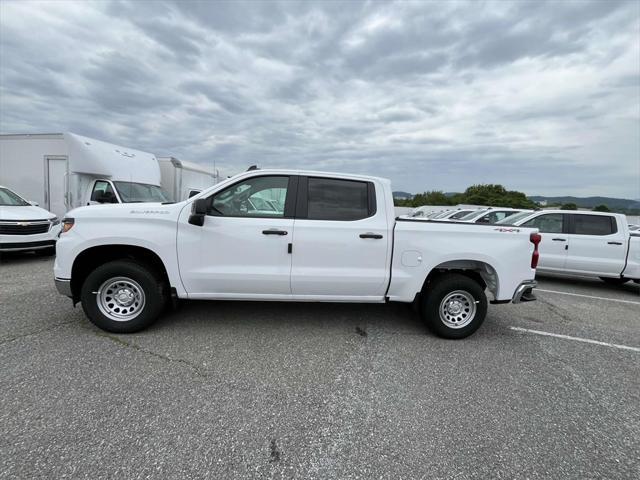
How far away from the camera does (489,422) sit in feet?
8.45

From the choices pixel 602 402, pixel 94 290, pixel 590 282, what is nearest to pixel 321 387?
pixel 602 402

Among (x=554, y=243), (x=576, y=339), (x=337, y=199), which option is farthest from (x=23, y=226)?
(x=554, y=243)

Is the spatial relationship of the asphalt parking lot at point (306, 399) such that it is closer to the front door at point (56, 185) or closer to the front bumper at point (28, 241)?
the front bumper at point (28, 241)

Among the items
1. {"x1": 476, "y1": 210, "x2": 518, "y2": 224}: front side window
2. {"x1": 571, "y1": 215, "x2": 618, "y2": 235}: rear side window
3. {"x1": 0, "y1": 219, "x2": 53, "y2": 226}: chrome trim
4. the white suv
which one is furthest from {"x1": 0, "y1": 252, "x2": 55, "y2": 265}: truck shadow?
{"x1": 571, "y1": 215, "x2": 618, "y2": 235}: rear side window

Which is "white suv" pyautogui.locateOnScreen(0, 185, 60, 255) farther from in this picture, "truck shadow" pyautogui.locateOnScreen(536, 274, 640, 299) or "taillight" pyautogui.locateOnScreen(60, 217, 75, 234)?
"truck shadow" pyautogui.locateOnScreen(536, 274, 640, 299)

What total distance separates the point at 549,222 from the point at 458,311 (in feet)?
18.3

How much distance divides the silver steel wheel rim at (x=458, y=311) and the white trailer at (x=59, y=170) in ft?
29.9

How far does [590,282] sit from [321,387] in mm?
8986

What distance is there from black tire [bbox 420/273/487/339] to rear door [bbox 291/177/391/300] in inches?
23.7

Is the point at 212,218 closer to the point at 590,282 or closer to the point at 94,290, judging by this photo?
the point at 94,290

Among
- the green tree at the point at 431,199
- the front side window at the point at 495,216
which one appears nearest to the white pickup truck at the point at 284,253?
the front side window at the point at 495,216

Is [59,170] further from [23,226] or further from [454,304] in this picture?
[454,304]

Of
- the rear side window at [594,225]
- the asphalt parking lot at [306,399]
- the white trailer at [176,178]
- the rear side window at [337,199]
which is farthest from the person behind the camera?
the white trailer at [176,178]

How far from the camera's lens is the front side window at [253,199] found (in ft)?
12.4
